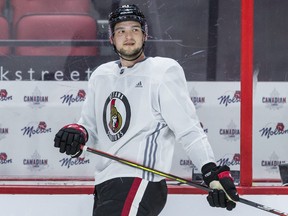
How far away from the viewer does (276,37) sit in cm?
416

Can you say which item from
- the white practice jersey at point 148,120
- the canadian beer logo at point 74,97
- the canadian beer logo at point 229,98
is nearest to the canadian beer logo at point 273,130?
the canadian beer logo at point 229,98

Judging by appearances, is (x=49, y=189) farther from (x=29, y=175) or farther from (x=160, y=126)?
(x=160, y=126)

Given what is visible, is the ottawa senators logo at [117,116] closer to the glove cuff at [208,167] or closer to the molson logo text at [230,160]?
the glove cuff at [208,167]

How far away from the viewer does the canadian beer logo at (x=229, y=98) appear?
413 cm

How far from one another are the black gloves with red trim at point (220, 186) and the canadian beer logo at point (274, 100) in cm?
95

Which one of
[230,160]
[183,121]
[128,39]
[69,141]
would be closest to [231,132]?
[230,160]

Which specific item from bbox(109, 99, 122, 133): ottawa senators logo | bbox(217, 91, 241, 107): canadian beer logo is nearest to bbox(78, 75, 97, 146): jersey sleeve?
bbox(109, 99, 122, 133): ottawa senators logo

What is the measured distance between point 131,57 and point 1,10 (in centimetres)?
98

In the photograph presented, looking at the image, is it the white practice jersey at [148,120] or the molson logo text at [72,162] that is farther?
the molson logo text at [72,162]

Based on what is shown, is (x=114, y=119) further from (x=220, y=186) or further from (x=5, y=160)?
(x=5, y=160)

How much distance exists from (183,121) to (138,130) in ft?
0.64

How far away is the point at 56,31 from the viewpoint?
4.15 metres

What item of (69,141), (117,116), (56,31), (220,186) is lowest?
(220,186)

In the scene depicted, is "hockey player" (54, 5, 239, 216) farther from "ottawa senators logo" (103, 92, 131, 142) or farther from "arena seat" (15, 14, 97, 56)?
"arena seat" (15, 14, 97, 56)
